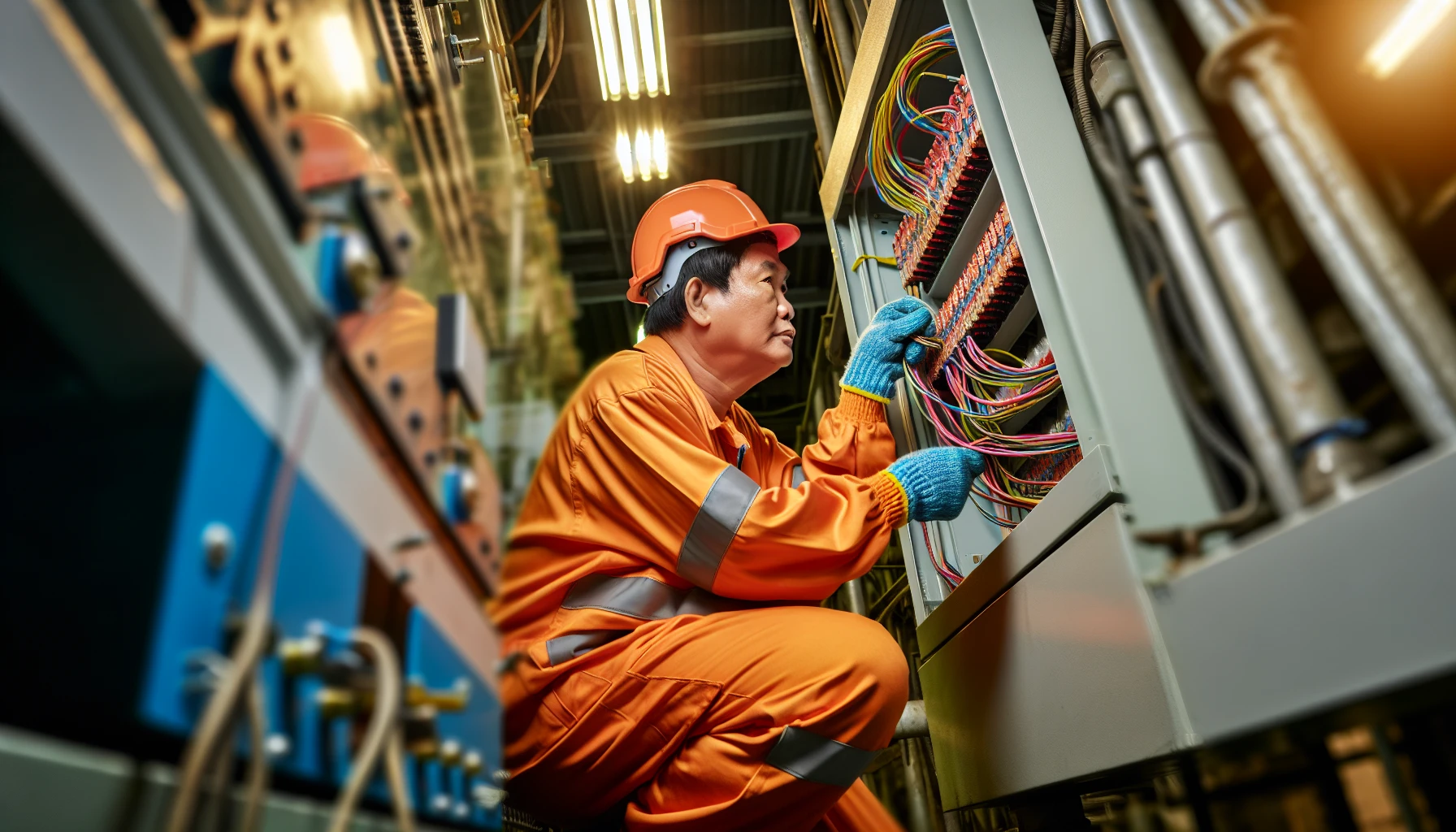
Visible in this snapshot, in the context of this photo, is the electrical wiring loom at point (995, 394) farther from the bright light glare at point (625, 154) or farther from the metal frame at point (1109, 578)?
the bright light glare at point (625, 154)

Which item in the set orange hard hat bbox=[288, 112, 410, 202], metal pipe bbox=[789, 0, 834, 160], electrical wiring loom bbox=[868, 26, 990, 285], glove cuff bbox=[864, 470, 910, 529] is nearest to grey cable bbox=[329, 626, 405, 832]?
orange hard hat bbox=[288, 112, 410, 202]

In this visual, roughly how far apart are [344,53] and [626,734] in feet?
3.29

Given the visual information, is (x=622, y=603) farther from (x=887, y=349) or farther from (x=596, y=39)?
(x=596, y=39)

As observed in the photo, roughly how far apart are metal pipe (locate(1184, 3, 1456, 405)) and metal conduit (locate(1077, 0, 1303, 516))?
0.33ft

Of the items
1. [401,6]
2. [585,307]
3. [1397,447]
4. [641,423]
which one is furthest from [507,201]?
[585,307]

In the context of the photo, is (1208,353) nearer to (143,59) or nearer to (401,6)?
(143,59)

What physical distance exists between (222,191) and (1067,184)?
1084mm

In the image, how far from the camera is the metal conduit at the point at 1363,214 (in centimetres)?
56

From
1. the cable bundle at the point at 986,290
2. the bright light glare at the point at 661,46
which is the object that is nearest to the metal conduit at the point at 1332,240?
the cable bundle at the point at 986,290

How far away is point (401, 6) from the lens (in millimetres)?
1184

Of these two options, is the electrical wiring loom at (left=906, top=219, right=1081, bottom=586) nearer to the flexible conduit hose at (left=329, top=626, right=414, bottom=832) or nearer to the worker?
the worker

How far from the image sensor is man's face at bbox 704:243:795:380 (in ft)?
6.43

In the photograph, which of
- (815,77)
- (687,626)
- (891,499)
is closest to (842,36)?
(815,77)

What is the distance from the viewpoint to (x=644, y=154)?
4.02 m
